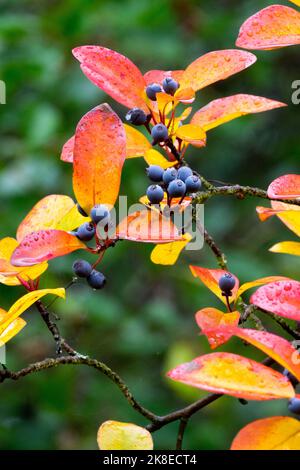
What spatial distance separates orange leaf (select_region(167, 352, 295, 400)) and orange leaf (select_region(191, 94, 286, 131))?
0.23 meters

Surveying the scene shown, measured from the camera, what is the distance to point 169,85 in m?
0.64

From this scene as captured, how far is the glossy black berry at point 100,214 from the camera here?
1.88 ft

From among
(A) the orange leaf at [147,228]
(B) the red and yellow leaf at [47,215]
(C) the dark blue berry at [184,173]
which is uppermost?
(C) the dark blue berry at [184,173]

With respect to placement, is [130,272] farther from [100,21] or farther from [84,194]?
[84,194]

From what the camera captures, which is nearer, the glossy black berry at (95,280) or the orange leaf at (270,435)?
the orange leaf at (270,435)

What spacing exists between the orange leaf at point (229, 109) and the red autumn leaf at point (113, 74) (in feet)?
0.17

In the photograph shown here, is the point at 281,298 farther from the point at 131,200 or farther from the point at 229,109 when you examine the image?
the point at 131,200

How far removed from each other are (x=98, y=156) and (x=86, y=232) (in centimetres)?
6

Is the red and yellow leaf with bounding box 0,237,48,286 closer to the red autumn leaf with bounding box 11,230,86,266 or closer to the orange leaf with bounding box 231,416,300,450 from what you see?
the red autumn leaf with bounding box 11,230,86,266

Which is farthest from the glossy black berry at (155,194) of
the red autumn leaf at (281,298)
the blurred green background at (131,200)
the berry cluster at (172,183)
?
the blurred green background at (131,200)

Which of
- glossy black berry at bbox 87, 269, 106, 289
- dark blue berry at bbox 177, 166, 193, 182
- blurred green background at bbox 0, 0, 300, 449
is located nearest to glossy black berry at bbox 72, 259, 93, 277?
glossy black berry at bbox 87, 269, 106, 289

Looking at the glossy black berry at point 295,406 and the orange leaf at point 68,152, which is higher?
the orange leaf at point 68,152

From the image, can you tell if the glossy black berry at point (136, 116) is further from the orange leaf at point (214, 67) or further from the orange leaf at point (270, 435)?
the orange leaf at point (270, 435)

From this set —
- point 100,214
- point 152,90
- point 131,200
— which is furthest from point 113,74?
point 131,200
